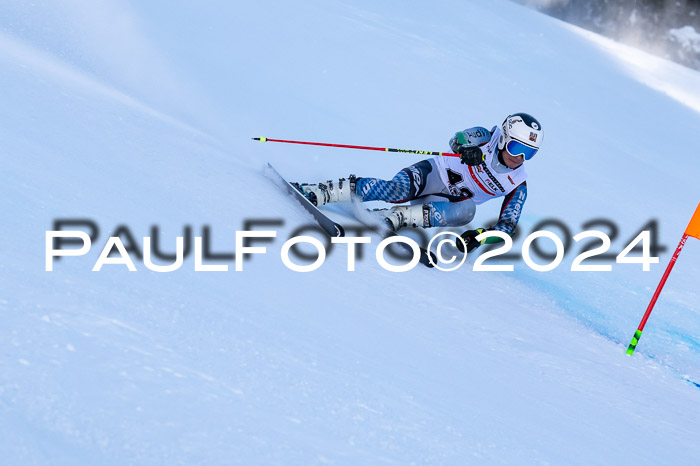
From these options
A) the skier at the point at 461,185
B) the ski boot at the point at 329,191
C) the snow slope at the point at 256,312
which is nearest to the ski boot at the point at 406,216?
the skier at the point at 461,185

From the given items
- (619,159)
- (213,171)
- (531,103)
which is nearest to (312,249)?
(213,171)

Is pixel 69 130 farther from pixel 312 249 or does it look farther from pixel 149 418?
pixel 149 418

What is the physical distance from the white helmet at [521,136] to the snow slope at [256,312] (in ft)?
2.63

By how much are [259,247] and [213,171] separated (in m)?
0.90

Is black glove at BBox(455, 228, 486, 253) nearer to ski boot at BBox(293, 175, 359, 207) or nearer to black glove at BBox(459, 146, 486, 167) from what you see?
black glove at BBox(459, 146, 486, 167)

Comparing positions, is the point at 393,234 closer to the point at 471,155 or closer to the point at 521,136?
the point at 471,155

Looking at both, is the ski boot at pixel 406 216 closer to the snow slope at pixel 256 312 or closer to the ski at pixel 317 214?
the snow slope at pixel 256 312

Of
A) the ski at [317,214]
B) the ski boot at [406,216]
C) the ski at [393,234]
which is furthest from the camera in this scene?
the ski boot at [406,216]

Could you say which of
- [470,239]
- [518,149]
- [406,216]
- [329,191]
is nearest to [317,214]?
[329,191]

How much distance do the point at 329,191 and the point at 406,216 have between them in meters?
0.50

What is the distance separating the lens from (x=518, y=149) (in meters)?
4.40

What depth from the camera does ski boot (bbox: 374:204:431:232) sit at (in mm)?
4316

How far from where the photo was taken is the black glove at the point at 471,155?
4.46m

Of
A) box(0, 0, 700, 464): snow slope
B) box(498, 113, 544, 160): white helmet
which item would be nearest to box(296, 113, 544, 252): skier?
box(498, 113, 544, 160): white helmet
